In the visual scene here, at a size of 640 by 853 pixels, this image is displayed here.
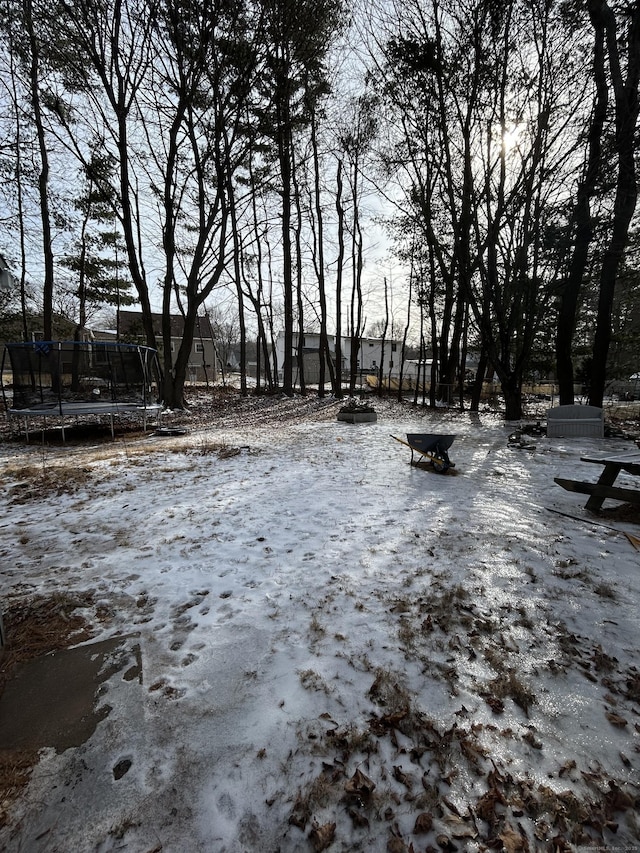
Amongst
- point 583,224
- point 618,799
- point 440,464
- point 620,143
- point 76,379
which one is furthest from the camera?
point 76,379

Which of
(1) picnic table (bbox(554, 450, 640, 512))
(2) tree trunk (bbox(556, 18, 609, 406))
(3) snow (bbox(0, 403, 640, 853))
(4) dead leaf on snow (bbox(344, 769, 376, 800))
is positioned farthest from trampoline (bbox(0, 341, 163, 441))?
(2) tree trunk (bbox(556, 18, 609, 406))

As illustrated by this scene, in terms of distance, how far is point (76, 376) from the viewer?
A: 374 inches

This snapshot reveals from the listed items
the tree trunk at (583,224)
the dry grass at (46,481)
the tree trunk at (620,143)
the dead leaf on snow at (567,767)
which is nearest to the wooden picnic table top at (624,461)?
the dead leaf on snow at (567,767)

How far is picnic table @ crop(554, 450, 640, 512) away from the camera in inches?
150

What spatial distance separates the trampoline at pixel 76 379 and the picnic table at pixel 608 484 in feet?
27.4

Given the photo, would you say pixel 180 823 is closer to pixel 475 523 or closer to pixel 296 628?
pixel 296 628

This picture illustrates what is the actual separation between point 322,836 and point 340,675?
0.66 m

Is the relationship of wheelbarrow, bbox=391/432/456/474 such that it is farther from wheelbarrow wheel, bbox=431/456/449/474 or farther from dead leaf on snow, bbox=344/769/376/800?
dead leaf on snow, bbox=344/769/376/800

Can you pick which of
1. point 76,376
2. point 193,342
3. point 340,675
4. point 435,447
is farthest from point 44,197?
point 193,342

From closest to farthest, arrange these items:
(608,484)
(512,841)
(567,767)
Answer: (512,841) → (567,767) → (608,484)

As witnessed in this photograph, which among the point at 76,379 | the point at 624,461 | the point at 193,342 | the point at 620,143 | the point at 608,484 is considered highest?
the point at 620,143

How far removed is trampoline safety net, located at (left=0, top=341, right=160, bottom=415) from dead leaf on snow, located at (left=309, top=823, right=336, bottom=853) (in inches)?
328

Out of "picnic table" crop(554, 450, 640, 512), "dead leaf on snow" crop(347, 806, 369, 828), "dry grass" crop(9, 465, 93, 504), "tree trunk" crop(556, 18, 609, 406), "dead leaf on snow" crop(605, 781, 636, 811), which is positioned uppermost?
"tree trunk" crop(556, 18, 609, 406)

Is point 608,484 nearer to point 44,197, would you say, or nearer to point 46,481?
point 46,481
